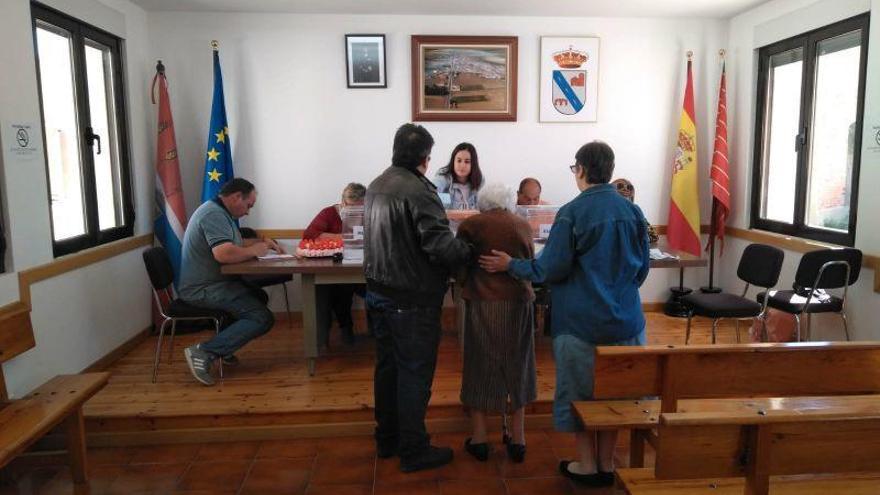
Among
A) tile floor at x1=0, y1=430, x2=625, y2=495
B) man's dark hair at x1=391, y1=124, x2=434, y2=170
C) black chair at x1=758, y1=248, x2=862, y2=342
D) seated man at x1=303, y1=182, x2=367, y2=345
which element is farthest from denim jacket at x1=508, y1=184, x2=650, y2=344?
seated man at x1=303, y1=182, x2=367, y2=345

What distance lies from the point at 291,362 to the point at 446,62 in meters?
2.77

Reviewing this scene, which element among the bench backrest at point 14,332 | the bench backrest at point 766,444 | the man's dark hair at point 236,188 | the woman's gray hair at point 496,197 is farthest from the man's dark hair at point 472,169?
the bench backrest at point 766,444

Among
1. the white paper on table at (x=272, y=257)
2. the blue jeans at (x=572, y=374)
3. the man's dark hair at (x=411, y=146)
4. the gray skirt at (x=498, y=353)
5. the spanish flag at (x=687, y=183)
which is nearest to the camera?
the blue jeans at (x=572, y=374)

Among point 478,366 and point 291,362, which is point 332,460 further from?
point 291,362

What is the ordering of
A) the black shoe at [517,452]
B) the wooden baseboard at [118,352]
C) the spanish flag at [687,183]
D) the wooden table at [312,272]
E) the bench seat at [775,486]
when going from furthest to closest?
the spanish flag at [687,183], the wooden baseboard at [118,352], the wooden table at [312,272], the black shoe at [517,452], the bench seat at [775,486]

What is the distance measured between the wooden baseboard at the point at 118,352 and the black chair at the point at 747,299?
12.5 feet

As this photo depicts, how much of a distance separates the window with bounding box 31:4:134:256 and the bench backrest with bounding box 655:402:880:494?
3.50 m

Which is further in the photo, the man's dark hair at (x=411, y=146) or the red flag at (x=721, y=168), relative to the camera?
the red flag at (x=721, y=168)

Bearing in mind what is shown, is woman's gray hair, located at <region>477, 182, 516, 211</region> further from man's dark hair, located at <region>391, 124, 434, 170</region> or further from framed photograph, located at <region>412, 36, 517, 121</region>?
framed photograph, located at <region>412, 36, 517, 121</region>

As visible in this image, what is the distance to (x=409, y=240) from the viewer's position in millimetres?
2531

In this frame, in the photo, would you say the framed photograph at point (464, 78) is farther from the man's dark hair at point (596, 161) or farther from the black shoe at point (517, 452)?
the black shoe at point (517, 452)

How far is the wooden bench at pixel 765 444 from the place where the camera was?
1.50 m

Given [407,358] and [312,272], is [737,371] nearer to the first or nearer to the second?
[407,358]

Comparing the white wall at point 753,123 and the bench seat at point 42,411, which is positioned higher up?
the white wall at point 753,123
